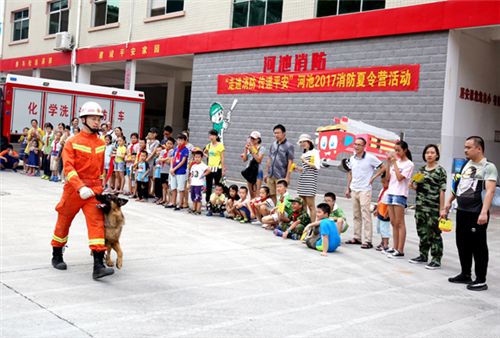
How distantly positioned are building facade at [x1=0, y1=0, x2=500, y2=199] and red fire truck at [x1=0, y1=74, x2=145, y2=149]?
2.66 m

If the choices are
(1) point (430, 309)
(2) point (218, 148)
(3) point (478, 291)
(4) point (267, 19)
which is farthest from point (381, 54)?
(1) point (430, 309)

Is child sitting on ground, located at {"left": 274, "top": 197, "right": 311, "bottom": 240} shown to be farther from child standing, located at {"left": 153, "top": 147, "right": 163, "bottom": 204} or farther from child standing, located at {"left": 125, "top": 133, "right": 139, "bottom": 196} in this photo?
child standing, located at {"left": 125, "top": 133, "right": 139, "bottom": 196}

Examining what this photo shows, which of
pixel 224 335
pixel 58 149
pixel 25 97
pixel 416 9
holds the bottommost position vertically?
pixel 224 335

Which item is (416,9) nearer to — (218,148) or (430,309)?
(218,148)

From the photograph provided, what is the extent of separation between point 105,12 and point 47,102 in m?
7.49

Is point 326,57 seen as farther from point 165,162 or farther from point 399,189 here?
point 399,189

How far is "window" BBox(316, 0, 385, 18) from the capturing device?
49.5ft

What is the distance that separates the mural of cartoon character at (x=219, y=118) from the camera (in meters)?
19.0

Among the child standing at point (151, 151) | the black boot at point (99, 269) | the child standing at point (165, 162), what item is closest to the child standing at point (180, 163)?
the child standing at point (165, 162)

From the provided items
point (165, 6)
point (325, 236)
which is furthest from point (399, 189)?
point (165, 6)

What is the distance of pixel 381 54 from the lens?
A: 586 inches

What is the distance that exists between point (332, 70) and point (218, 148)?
19.7ft

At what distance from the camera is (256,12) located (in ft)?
60.0

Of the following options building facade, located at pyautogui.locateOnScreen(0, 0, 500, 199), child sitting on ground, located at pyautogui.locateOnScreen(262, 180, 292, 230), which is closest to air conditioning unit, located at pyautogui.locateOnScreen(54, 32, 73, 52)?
building facade, located at pyautogui.locateOnScreen(0, 0, 500, 199)
